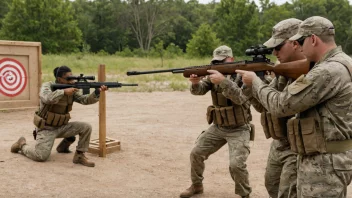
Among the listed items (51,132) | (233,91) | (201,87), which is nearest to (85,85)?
(51,132)

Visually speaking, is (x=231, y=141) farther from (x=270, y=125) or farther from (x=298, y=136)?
(x=298, y=136)

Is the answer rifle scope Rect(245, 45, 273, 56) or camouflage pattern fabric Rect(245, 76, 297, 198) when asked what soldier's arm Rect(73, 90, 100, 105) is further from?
rifle scope Rect(245, 45, 273, 56)

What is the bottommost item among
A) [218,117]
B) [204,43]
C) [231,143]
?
[231,143]

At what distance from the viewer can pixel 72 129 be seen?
22.9 ft

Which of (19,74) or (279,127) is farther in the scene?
(19,74)

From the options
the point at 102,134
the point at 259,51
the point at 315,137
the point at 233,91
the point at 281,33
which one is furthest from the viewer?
the point at 102,134

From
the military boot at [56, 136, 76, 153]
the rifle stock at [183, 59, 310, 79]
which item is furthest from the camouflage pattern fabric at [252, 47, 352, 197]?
the military boot at [56, 136, 76, 153]

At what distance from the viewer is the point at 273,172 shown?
14.4 feet

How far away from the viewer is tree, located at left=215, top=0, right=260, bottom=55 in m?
46.4

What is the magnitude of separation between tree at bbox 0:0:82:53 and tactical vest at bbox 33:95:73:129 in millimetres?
41445

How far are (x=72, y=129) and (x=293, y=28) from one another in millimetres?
4229

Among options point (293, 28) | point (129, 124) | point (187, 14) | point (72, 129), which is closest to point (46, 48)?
point (187, 14)

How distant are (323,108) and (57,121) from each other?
15.7ft

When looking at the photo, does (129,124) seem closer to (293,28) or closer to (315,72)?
(293,28)
